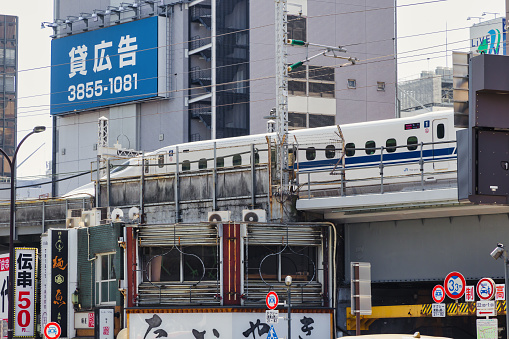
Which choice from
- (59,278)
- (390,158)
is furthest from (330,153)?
(59,278)

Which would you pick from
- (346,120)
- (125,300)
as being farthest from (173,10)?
(125,300)

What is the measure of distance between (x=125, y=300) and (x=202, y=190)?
5680mm

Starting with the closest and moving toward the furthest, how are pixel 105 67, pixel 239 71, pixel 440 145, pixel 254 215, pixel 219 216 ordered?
pixel 254 215, pixel 219 216, pixel 440 145, pixel 239 71, pixel 105 67

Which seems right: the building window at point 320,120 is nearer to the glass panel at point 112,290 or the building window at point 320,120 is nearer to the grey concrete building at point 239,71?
the grey concrete building at point 239,71

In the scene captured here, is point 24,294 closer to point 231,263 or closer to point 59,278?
point 59,278

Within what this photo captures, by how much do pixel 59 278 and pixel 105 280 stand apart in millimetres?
2495

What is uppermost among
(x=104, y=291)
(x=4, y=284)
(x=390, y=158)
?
(x=390, y=158)

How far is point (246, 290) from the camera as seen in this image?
35.2 m

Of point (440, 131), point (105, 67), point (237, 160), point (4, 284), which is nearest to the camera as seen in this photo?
point (440, 131)

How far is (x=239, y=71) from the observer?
83312mm

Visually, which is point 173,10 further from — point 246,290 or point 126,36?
point 246,290

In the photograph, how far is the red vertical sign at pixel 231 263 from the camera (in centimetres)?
3503

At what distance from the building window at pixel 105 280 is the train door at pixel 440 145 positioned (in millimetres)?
14271

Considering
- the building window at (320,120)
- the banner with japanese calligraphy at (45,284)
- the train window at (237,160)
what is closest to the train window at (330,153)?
the train window at (237,160)
